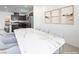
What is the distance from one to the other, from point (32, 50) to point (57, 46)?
1.13 ft

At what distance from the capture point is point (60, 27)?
1942mm

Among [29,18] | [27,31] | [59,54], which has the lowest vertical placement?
[59,54]

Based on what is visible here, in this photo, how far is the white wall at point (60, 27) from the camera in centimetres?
189

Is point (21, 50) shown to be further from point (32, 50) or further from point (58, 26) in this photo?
point (58, 26)

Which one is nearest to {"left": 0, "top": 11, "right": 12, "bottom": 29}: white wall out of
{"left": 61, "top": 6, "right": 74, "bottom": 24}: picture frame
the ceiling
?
the ceiling

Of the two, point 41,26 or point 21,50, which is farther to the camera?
point 41,26

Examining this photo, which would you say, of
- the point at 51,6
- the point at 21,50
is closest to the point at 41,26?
the point at 51,6

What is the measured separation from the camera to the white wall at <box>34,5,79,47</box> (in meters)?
1.89

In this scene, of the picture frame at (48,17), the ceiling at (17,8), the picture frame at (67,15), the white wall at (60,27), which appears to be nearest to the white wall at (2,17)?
the ceiling at (17,8)

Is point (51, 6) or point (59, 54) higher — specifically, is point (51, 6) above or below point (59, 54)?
above

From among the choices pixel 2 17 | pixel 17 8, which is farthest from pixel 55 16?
pixel 2 17

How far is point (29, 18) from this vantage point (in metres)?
1.96

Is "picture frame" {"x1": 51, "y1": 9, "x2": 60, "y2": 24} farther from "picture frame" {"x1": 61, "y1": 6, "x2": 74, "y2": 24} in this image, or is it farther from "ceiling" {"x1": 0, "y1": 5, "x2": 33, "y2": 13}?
"ceiling" {"x1": 0, "y1": 5, "x2": 33, "y2": 13}

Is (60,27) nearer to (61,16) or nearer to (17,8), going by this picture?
(61,16)
